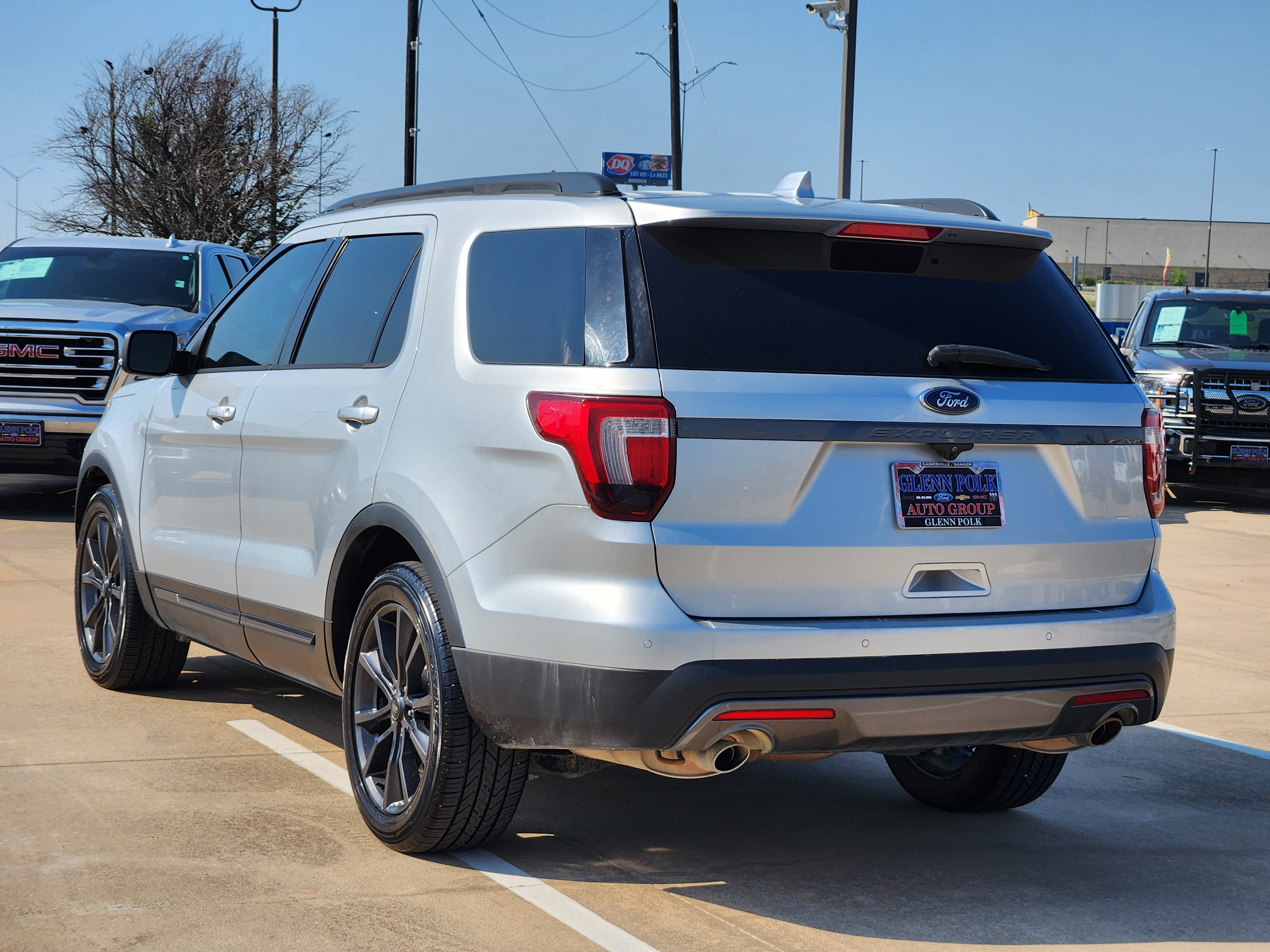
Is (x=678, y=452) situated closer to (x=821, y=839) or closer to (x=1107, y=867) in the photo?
(x=821, y=839)

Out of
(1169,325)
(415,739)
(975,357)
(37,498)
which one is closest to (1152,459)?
(975,357)

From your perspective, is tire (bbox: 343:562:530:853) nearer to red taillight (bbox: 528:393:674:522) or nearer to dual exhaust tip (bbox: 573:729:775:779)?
dual exhaust tip (bbox: 573:729:775:779)

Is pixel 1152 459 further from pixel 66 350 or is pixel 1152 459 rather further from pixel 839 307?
pixel 66 350

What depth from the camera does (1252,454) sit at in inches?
623

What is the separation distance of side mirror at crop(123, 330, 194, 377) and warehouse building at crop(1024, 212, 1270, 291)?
10525 cm

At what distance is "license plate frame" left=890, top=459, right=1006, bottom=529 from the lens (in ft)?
12.6

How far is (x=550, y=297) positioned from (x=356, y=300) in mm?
1162

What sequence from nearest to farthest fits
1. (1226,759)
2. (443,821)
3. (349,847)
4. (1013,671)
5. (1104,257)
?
(1013,671) → (443,821) → (349,847) → (1226,759) → (1104,257)

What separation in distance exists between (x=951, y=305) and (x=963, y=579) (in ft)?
2.48

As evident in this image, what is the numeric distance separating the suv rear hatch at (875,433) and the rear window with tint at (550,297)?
102 millimetres

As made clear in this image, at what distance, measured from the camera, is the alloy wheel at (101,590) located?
→ 6430mm

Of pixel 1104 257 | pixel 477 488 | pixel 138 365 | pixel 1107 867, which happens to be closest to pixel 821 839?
pixel 1107 867

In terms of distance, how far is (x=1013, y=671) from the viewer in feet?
12.8

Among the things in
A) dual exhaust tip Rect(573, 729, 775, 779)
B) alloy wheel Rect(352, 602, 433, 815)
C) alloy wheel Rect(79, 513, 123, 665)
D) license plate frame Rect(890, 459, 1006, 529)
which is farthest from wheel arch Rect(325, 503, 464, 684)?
alloy wheel Rect(79, 513, 123, 665)
